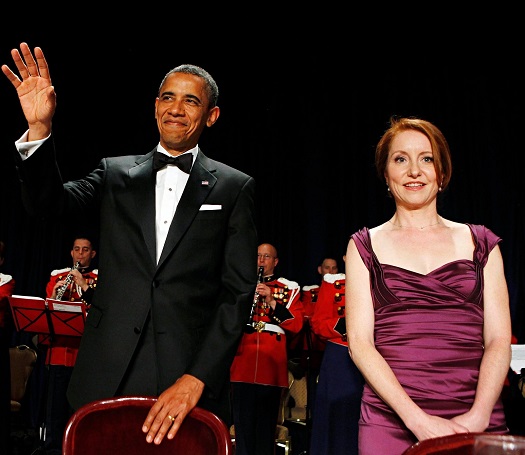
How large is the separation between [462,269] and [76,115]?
21.8ft

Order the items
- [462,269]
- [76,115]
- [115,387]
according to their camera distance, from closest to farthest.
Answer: [115,387] → [462,269] → [76,115]

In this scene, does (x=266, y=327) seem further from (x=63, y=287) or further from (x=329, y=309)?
(x=63, y=287)

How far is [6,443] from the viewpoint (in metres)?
4.53

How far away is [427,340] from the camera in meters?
1.81

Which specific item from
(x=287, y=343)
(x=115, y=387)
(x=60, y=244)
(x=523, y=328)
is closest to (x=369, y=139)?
(x=523, y=328)

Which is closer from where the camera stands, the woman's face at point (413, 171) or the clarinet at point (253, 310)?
the woman's face at point (413, 171)

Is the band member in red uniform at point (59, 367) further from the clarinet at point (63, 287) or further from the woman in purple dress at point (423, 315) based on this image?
the woman in purple dress at point (423, 315)

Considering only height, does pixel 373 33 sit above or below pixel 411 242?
above

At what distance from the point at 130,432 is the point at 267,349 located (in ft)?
12.5

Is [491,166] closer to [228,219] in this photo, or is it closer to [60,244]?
[60,244]

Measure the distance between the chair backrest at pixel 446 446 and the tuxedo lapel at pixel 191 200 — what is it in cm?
84

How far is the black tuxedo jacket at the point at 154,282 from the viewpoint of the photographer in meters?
1.74

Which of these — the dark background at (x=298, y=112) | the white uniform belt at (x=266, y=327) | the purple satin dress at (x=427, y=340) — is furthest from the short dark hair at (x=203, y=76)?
the dark background at (x=298, y=112)

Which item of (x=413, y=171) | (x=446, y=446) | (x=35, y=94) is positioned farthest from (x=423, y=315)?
(x=35, y=94)
